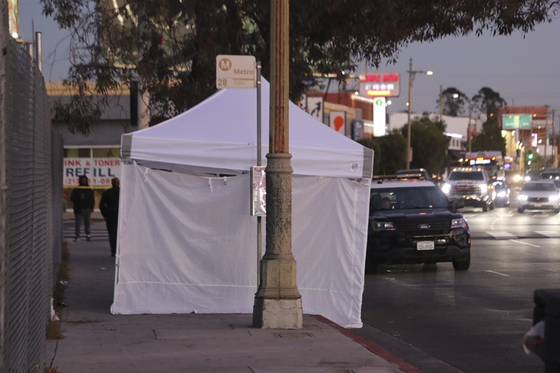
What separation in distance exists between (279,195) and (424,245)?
7573mm

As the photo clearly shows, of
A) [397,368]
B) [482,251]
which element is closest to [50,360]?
[397,368]

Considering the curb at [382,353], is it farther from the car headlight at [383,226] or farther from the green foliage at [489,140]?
the green foliage at [489,140]

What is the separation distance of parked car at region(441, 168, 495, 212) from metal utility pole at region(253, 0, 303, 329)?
36.1 metres

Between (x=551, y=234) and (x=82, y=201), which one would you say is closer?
(x=82, y=201)

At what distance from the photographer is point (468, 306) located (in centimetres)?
1311

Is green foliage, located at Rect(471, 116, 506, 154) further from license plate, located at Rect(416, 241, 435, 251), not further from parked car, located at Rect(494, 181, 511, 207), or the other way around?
license plate, located at Rect(416, 241, 435, 251)

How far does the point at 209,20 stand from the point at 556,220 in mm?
23341

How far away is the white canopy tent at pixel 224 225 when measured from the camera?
39.1 feet

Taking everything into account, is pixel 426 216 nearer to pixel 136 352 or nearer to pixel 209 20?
pixel 209 20

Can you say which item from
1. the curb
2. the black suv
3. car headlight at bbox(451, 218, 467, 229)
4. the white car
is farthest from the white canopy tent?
the white car

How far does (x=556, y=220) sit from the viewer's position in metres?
37.7

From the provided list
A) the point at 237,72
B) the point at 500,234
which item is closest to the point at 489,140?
the point at 500,234

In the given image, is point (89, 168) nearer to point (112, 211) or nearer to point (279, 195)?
point (112, 211)

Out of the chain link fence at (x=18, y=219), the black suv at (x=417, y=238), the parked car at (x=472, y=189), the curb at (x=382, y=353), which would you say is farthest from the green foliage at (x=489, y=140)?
the chain link fence at (x=18, y=219)
